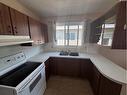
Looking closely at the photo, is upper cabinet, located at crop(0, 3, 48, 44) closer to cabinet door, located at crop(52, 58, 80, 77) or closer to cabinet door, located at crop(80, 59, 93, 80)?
cabinet door, located at crop(52, 58, 80, 77)

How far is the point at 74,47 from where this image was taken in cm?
296

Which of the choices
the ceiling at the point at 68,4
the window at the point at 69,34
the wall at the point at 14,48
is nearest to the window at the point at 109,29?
the ceiling at the point at 68,4

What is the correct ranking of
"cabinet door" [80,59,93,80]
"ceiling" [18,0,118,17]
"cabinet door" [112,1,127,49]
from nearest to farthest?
"cabinet door" [112,1,127,49], "ceiling" [18,0,118,17], "cabinet door" [80,59,93,80]

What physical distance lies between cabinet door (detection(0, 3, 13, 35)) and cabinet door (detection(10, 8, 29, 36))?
0.09m

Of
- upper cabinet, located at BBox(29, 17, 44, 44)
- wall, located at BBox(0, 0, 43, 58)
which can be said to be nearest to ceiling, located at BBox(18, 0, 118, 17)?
wall, located at BBox(0, 0, 43, 58)

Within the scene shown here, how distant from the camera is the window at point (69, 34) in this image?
2.87m

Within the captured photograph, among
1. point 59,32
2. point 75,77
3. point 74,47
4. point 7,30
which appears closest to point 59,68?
point 75,77

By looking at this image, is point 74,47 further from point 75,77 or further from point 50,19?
point 50,19

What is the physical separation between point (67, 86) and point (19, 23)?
2023mm

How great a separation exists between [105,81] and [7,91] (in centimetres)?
153

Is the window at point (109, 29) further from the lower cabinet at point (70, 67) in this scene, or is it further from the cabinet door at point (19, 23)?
the cabinet door at point (19, 23)

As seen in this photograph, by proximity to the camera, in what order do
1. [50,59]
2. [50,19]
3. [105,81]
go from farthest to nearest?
1. [50,19]
2. [50,59]
3. [105,81]

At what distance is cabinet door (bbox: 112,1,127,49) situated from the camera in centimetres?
104

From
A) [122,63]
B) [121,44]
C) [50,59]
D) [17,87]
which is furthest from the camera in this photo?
[50,59]
